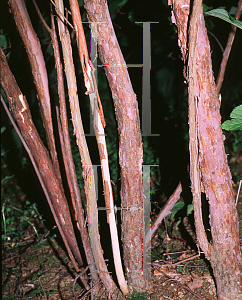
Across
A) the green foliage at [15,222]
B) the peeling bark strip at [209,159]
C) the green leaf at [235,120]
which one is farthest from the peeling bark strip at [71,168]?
the green foliage at [15,222]

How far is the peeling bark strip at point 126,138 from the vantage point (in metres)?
0.92

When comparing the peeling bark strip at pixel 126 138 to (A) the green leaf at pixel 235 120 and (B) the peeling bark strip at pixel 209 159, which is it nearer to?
(B) the peeling bark strip at pixel 209 159

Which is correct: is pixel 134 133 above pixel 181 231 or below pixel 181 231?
above

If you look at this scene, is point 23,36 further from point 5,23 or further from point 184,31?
point 5,23

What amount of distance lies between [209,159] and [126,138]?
A: 31cm

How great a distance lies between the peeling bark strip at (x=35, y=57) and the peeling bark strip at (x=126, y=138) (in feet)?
1.03

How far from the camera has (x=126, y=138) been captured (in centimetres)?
100

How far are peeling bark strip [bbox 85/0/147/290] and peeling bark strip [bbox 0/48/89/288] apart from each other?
284 mm

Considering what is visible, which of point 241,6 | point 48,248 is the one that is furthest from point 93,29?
point 48,248

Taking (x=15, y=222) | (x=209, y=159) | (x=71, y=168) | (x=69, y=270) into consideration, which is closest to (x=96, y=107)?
(x=71, y=168)

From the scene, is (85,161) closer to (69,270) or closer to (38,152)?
(38,152)

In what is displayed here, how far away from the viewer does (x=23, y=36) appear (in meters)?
1.10

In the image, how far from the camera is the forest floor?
122 centimetres

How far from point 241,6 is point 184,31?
0.42 meters
